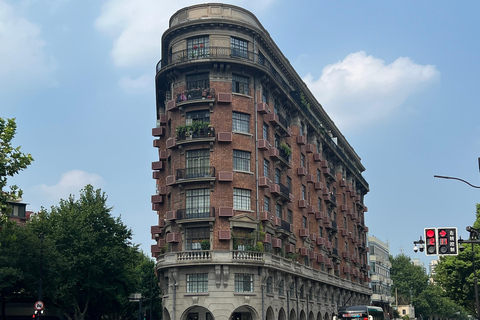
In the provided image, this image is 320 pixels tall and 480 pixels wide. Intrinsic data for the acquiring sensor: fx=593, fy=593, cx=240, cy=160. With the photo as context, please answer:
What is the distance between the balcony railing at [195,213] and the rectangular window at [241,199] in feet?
8.20

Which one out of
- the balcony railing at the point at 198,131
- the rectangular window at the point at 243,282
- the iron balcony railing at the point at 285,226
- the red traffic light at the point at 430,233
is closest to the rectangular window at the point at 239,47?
the balcony railing at the point at 198,131

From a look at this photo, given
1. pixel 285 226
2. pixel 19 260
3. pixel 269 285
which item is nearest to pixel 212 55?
pixel 285 226

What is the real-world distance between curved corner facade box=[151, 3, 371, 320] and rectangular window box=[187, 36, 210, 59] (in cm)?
10

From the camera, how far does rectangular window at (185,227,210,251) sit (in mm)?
53406

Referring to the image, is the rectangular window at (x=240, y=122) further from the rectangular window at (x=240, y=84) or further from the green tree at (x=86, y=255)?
the green tree at (x=86, y=255)

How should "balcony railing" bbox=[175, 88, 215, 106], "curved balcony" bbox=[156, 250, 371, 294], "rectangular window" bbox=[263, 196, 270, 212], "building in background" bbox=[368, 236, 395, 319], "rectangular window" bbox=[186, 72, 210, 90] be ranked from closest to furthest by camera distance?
"curved balcony" bbox=[156, 250, 371, 294] < "balcony railing" bbox=[175, 88, 215, 106] < "rectangular window" bbox=[186, 72, 210, 90] < "rectangular window" bbox=[263, 196, 270, 212] < "building in background" bbox=[368, 236, 395, 319]

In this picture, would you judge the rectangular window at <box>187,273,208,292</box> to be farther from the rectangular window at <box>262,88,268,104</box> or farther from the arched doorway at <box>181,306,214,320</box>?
the rectangular window at <box>262,88,268,104</box>

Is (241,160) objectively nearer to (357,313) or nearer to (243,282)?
(243,282)

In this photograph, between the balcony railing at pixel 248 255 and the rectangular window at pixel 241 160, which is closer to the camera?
the balcony railing at pixel 248 255

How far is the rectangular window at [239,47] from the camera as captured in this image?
186ft

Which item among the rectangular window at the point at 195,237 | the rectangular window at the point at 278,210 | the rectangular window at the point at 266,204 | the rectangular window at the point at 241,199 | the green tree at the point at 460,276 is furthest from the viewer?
the green tree at the point at 460,276

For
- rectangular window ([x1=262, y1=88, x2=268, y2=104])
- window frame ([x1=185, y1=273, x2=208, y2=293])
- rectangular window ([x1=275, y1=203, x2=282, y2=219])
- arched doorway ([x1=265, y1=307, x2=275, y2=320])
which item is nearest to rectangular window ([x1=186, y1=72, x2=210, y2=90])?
rectangular window ([x1=262, y1=88, x2=268, y2=104])

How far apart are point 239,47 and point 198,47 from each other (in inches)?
161

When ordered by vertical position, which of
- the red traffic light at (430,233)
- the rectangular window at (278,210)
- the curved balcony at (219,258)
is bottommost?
the curved balcony at (219,258)
